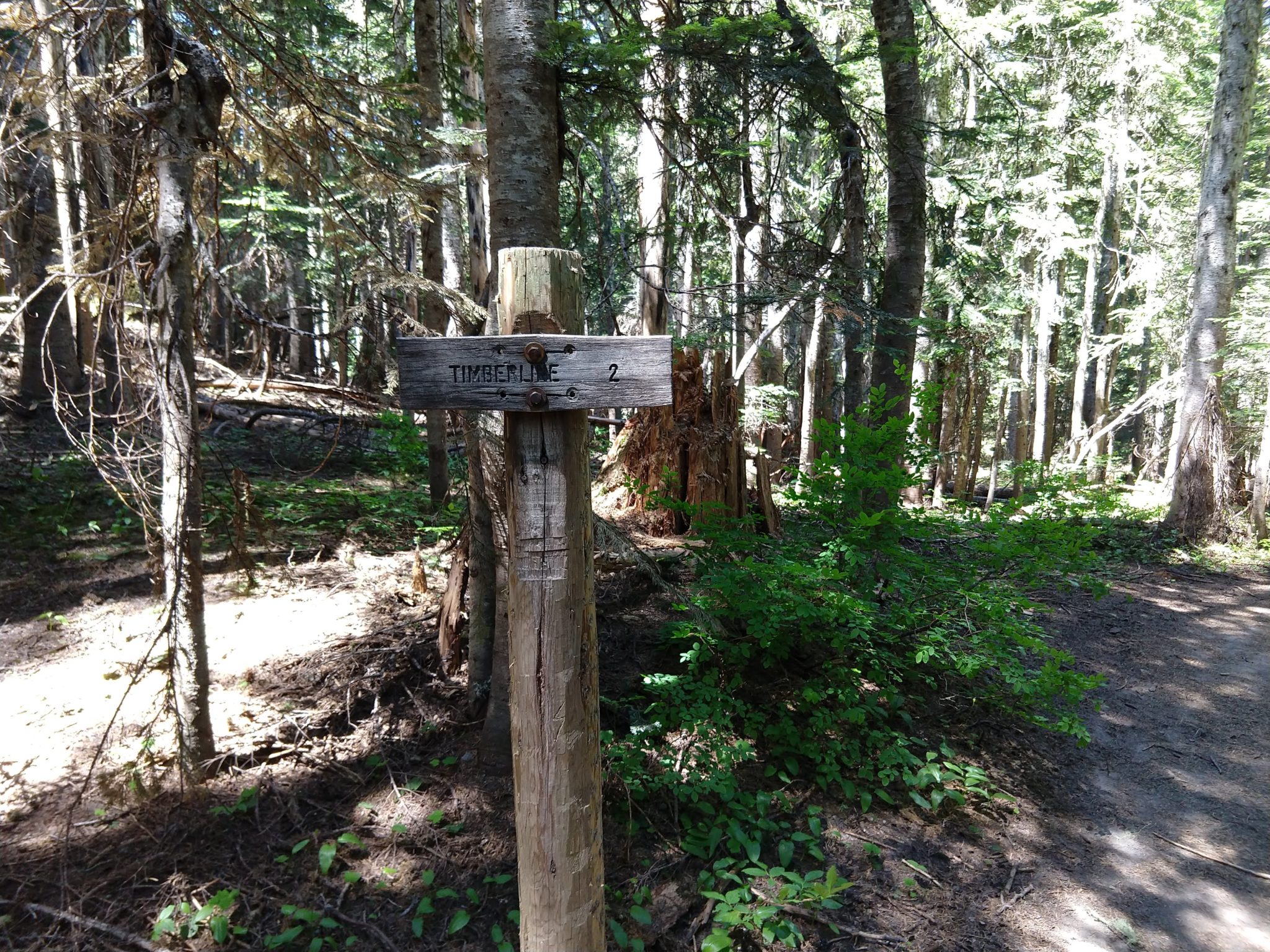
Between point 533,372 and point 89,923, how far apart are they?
335 centimetres

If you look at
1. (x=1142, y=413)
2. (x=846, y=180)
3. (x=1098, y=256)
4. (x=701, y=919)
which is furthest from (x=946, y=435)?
(x=701, y=919)

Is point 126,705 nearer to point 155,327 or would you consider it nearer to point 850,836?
point 155,327

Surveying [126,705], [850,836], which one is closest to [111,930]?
[126,705]

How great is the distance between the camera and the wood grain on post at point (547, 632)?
236 centimetres

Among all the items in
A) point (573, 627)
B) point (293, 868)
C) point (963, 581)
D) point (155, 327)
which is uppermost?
point (155, 327)

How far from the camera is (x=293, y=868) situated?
139 inches

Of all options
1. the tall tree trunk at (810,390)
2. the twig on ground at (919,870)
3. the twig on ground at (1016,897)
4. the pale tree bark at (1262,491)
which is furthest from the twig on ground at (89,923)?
the pale tree bark at (1262,491)

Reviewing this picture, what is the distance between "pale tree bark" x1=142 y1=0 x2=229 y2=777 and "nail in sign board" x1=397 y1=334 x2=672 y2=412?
6.73 feet

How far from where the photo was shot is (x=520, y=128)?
3.75m

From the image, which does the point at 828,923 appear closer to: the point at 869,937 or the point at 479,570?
the point at 869,937

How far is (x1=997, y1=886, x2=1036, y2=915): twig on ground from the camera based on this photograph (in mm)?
3814

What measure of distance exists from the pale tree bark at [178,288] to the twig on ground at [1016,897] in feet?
15.0

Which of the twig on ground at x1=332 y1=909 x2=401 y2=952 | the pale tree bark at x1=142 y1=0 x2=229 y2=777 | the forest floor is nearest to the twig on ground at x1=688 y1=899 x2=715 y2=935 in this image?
the forest floor

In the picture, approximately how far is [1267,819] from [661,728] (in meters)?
4.31
